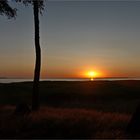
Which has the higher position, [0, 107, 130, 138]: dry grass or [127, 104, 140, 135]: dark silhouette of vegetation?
[127, 104, 140, 135]: dark silhouette of vegetation

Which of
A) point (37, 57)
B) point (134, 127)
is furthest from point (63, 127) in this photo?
point (37, 57)

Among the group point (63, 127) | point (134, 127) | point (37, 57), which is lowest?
point (63, 127)

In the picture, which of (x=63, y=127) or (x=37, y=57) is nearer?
(x=63, y=127)

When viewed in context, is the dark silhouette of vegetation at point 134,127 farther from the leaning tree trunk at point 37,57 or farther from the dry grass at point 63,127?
the leaning tree trunk at point 37,57

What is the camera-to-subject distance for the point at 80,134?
11.9 meters

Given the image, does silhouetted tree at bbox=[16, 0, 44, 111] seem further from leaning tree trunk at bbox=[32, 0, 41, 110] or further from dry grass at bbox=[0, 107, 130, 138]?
dry grass at bbox=[0, 107, 130, 138]

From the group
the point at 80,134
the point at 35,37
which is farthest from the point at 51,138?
the point at 35,37

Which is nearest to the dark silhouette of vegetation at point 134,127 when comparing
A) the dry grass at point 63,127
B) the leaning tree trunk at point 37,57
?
the dry grass at point 63,127

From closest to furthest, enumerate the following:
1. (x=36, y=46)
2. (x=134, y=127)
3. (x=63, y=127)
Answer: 1. (x=134, y=127)
2. (x=63, y=127)
3. (x=36, y=46)

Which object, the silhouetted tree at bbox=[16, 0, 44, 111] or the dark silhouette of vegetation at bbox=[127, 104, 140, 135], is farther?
the silhouetted tree at bbox=[16, 0, 44, 111]

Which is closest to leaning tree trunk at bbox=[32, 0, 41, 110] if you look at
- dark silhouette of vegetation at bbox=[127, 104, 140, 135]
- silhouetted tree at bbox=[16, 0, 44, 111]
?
silhouetted tree at bbox=[16, 0, 44, 111]

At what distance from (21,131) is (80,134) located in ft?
7.67

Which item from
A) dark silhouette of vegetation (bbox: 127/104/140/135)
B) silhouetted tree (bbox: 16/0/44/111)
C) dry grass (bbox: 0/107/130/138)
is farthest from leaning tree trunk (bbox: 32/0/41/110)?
dark silhouette of vegetation (bbox: 127/104/140/135)

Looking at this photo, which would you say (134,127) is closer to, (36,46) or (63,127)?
(63,127)
